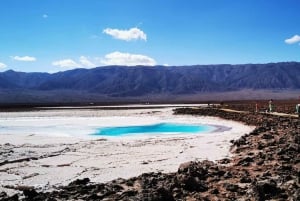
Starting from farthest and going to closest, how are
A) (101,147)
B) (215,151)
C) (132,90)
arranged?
(132,90) < (101,147) < (215,151)

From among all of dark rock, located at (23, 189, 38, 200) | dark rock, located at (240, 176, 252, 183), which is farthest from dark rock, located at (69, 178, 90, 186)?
dark rock, located at (240, 176, 252, 183)

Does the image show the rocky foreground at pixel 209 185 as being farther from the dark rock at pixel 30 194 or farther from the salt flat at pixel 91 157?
the salt flat at pixel 91 157

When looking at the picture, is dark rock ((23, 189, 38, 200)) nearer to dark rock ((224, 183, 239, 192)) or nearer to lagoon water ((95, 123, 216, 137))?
dark rock ((224, 183, 239, 192))

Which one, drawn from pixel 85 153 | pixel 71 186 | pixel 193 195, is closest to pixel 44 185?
pixel 71 186

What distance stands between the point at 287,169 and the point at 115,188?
3.98 meters

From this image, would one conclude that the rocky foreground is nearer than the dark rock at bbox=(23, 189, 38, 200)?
Yes

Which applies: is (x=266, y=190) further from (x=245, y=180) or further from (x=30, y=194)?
(x=30, y=194)

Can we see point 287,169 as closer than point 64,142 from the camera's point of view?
Yes

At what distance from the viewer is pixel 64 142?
61.8 ft

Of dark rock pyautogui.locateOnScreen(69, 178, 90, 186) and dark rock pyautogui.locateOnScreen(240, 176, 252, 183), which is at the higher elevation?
dark rock pyautogui.locateOnScreen(240, 176, 252, 183)

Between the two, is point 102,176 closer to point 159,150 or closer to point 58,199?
point 58,199

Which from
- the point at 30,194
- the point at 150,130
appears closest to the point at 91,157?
the point at 30,194

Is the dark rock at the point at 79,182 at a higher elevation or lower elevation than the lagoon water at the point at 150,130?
lower

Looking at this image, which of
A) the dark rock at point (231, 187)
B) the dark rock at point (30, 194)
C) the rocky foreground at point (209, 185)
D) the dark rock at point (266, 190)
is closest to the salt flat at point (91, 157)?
the dark rock at point (30, 194)
